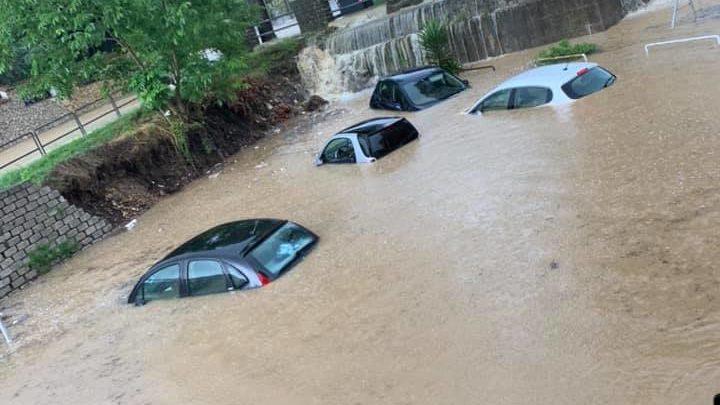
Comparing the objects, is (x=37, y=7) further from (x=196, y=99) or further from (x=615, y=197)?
(x=615, y=197)

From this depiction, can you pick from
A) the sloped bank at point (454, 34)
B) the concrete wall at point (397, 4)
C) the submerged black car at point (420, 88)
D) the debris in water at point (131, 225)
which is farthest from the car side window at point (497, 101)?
the concrete wall at point (397, 4)

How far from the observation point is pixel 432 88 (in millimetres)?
18094

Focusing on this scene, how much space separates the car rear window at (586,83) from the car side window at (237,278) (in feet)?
24.3

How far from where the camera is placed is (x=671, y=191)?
31.0 ft

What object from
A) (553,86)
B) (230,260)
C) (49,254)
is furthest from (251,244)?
(49,254)

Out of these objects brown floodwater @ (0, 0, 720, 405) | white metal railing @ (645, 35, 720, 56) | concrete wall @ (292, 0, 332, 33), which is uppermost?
concrete wall @ (292, 0, 332, 33)

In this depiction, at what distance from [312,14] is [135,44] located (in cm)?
1158

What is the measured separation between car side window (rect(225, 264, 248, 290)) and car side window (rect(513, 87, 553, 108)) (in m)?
7.22

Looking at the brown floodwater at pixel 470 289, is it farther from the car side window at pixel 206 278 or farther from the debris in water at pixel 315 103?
the debris in water at pixel 315 103

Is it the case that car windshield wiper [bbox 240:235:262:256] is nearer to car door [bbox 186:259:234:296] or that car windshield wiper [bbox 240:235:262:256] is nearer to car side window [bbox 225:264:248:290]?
Answer: car side window [bbox 225:264:248:290]

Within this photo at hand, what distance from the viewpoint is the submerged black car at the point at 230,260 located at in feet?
33.2

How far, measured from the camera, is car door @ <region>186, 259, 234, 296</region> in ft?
33.6

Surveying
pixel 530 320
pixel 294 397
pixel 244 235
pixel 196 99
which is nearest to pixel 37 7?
pixel 196 99

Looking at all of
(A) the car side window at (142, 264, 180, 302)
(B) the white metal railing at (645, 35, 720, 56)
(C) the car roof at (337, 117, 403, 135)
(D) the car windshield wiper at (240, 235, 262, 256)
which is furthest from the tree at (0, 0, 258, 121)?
(B) the white metal railing at (645, 35, 720, 56)
